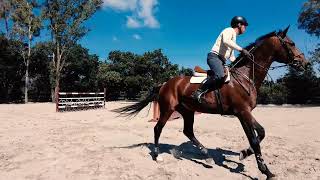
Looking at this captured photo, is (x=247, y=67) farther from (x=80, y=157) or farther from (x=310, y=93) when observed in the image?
(x=310, y=93)

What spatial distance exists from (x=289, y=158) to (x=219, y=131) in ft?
14.1

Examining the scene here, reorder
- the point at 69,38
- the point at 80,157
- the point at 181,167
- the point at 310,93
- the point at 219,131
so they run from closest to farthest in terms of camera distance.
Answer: the point at 181,167 < the point at 80,157 < the point at 219,131 < the point at 310,93 < the point at 69,38

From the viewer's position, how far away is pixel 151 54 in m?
48.5

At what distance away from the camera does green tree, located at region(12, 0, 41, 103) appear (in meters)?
38.0

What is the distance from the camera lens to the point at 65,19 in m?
39.8

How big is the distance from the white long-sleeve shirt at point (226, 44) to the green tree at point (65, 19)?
113ft

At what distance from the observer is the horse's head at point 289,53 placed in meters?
6.63

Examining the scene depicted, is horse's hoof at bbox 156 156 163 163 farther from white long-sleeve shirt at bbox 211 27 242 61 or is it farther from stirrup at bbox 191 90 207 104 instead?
white long-sleeve shirt at bbox 211 27 242 61

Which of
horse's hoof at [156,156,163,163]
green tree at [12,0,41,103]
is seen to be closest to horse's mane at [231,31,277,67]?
horse's hoof at [156,156,163,163]

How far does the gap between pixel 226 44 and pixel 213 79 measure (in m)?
0.70

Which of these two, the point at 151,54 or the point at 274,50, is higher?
the point at 151,54

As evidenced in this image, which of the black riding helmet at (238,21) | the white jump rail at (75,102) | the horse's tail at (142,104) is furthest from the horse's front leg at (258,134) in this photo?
the white jump rail at (75,102)

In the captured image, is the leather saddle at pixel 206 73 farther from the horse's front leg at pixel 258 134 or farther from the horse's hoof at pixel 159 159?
the horse's hoof at pixel 159 159

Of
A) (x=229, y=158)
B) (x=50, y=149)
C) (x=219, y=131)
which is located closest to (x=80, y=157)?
(x=50, y=149)
